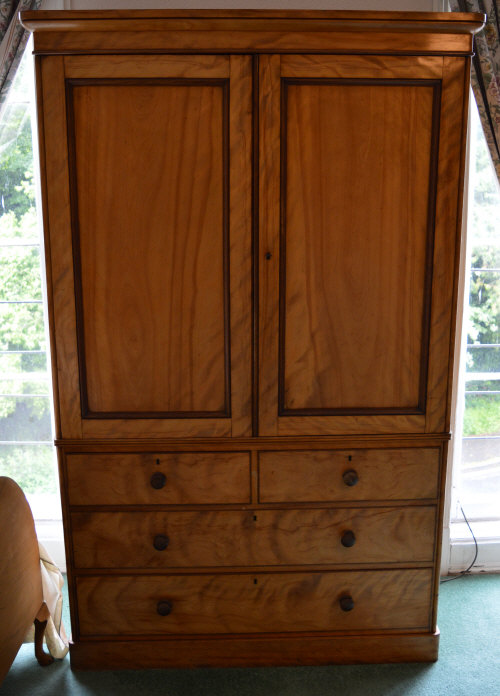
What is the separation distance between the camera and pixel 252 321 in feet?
5.93

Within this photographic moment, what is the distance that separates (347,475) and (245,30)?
1.42 metres

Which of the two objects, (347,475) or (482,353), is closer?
(347,475)

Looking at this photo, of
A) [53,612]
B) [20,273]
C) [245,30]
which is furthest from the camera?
[20,273]

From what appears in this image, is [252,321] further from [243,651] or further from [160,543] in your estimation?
[243,651]

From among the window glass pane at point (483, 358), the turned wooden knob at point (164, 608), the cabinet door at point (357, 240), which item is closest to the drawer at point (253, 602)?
the turned wooden knob at point (164, 608)

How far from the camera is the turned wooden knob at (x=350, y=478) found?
6.19ft

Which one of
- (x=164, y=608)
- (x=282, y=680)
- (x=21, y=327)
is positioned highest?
(x=21, y=327)

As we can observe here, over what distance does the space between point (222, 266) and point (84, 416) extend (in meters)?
0.67

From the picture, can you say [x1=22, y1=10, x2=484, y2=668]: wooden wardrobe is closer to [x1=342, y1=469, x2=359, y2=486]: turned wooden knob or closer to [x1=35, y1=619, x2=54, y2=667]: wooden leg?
[x1=342, y1=469, x2=359, y2=486]: turned wooden knob

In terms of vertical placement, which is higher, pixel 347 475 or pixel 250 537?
pixel 347 475

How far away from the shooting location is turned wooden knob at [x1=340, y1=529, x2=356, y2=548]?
191cm

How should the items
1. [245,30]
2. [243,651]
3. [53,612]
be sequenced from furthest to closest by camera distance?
1. [53,612]
2. [243,651]
3. [245,30]

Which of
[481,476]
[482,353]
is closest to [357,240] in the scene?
[482,353]

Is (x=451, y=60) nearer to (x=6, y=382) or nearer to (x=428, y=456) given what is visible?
(x=428, y=456)
